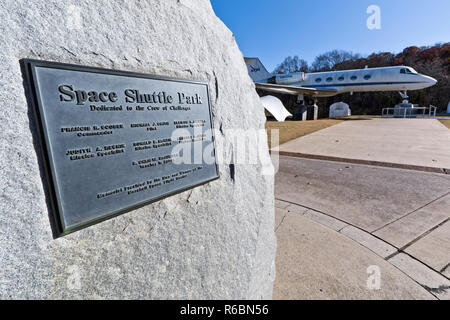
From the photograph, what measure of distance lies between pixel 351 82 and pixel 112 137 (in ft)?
85.1

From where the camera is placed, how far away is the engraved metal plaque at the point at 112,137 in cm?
107

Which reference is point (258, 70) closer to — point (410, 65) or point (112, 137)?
point (410, 65)

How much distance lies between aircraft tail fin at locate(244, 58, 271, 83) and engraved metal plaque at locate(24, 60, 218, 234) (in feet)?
105

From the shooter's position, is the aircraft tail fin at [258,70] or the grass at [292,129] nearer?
the grass at [292,129]

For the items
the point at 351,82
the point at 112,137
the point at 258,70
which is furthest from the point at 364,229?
the point at 258,70

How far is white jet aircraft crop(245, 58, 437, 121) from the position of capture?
2000cm

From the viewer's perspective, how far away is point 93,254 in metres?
1.14

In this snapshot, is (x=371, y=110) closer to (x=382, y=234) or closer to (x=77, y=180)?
(x=382, y=234)

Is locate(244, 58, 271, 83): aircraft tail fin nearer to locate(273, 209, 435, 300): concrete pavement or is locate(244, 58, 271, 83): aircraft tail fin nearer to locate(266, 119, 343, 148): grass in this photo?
locate(266, 119, 343, 148): grass

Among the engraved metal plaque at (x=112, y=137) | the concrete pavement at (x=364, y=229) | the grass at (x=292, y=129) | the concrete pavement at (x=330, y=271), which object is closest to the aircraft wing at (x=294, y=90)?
the grass at (x=292, y=129)

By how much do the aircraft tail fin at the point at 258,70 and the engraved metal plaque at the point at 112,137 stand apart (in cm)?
3212

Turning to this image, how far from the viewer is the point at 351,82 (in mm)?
22531

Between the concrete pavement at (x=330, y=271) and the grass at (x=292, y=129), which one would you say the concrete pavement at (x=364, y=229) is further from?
the grass at (x=292, y=129)
